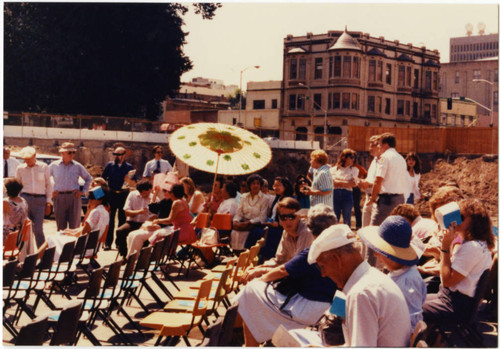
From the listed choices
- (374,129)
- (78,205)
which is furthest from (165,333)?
(374,129)

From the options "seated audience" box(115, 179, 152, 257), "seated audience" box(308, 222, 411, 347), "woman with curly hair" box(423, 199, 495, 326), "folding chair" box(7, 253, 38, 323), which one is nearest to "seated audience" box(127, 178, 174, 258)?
"seated audience" box(115, 179, 152, 257)

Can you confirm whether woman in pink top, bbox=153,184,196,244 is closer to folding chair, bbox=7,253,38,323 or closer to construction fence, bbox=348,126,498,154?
folding chair, bbox=7,253,38,323

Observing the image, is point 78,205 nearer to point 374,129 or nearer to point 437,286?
point 437,286

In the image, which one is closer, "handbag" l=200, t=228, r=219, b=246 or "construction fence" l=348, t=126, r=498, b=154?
"handbag" l=200, t=228, r=219, b=246

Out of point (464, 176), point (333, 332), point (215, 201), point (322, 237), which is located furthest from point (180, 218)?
point (464, 176)

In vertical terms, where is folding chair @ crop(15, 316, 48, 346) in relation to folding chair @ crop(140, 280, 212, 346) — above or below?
above

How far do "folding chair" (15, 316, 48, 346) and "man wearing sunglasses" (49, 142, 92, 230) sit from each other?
6274mm

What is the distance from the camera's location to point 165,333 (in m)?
4.58

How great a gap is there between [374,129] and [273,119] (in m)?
20.0

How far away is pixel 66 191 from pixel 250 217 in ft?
8.41

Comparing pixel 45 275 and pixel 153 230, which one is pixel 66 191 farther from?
pixel 45 275

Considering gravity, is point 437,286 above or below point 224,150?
below

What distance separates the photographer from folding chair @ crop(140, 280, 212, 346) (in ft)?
15.0

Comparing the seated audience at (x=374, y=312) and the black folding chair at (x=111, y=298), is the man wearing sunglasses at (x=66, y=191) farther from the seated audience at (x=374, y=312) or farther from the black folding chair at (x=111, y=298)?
the seated audience at (x=374, y=312)
